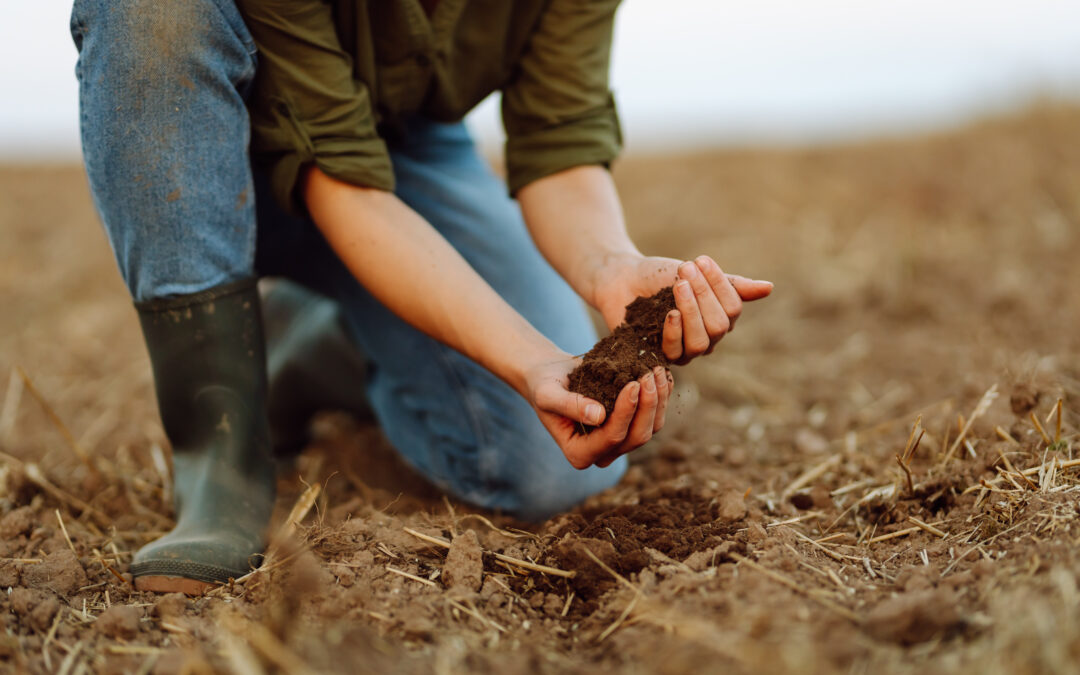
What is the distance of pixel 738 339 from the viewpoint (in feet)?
9.88

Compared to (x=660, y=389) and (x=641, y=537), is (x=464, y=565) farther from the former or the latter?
(x=660, y=389)

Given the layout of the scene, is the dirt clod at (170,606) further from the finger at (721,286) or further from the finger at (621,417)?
the finger at (721,286)

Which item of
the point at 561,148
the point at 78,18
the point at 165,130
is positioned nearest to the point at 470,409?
the point at 561,148

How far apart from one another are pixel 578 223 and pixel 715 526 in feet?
2.21

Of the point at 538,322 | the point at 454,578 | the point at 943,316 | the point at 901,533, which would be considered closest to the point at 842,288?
the point at 943,316

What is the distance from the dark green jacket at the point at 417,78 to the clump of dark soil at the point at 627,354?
52cm

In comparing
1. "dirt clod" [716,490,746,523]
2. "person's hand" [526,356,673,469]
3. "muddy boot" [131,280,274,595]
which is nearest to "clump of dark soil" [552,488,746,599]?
"dirt clod" [716,490,746,523]

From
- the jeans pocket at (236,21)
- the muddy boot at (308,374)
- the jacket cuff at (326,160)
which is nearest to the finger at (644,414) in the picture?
the jacket cuff at (326,160)

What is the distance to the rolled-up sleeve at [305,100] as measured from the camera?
1.46 meters

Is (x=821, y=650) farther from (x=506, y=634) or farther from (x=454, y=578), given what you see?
(x=454, y=578)

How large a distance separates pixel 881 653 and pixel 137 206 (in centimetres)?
134

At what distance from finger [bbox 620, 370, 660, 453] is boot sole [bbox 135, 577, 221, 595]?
0.71m

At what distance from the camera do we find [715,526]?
1.33 metres

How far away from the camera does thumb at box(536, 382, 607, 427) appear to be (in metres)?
1.21
